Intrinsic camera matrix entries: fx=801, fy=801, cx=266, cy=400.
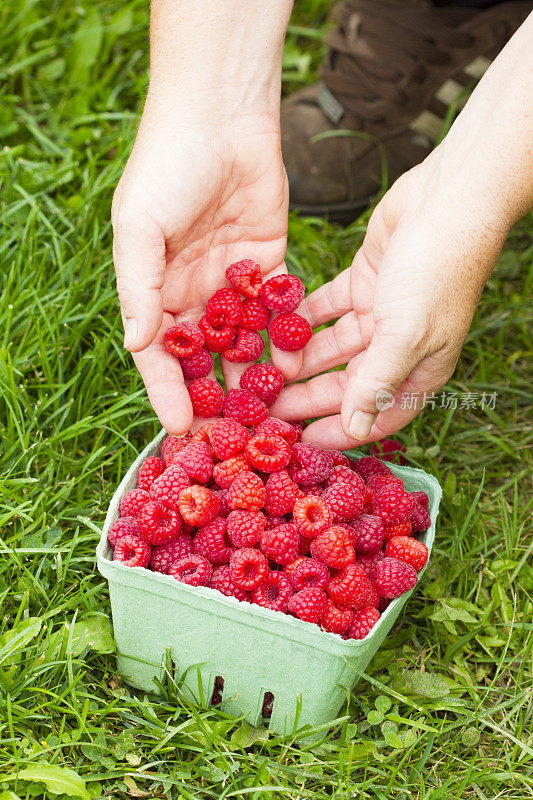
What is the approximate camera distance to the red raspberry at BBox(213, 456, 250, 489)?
5.76 ft

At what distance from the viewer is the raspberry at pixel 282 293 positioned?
200cm

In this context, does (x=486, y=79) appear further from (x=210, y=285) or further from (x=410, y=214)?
(x=210, y=285)

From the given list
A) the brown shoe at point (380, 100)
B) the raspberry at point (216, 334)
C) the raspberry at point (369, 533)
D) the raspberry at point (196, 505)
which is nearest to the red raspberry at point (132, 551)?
the raspberry at point (196, 505)

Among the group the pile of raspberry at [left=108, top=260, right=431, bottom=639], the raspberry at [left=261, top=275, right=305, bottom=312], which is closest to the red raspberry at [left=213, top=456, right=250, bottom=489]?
the pile of raspberry at [left=108, top=260, right=431, bottom=639]

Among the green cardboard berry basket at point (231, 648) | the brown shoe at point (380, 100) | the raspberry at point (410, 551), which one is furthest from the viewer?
the brown shoe at point (380, 100)

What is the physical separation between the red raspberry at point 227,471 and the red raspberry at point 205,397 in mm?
206

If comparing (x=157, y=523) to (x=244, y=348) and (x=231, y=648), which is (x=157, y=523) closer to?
(x=231, y=648)

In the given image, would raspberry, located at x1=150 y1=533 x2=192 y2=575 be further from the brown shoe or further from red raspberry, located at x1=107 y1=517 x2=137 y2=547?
the brown shoe

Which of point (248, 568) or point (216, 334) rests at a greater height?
point (216, 334)

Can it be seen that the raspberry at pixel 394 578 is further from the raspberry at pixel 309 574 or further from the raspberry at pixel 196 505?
the raspberry at pixel 196 505

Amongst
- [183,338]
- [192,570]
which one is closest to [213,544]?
[192,570]

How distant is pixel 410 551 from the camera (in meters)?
1.71

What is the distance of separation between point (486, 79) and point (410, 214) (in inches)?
12.7

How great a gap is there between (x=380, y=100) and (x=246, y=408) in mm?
1815
